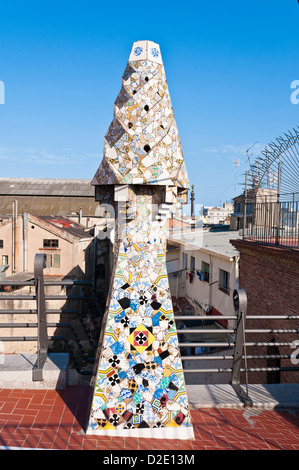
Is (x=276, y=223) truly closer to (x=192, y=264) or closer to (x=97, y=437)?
(x=97, y=437)

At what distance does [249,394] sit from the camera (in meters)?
3.71

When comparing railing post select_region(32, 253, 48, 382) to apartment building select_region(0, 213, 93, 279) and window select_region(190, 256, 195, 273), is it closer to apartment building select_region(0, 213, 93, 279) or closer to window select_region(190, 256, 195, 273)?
window select_region(190, 256, 195, 273)

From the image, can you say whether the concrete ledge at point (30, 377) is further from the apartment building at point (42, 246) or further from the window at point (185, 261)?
the apartment building at point (42, 246)

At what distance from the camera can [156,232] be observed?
3.41m

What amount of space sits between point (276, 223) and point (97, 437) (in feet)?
23.0

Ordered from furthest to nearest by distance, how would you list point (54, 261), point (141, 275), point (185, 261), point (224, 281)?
1. point (54, 261)
2. point (185, 261)
3. point (224, 281)
4. point (141, 275)

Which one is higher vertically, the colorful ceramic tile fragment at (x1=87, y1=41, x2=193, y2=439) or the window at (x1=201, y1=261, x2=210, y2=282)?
the colorful ceramic tile fragment at (x1=87, y1=41, x2=193, y2=439)

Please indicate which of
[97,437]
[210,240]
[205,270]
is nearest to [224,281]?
[205,270]


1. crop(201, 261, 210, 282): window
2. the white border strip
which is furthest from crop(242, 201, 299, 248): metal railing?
crop(201, 261, 210, 282): window

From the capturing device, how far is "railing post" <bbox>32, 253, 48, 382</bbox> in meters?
3.55

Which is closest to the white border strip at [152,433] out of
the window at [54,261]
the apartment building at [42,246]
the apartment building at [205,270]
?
the apartment building at [205,270]

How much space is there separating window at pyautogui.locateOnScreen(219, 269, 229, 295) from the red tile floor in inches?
472

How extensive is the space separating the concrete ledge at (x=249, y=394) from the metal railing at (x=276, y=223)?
15.2 ft

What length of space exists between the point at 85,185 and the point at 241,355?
43.1 meters
